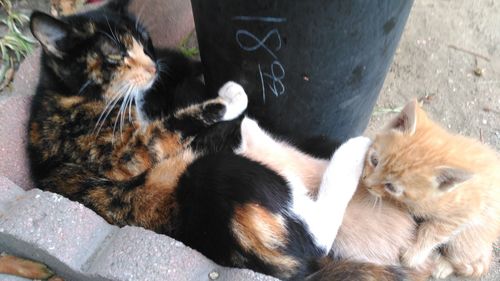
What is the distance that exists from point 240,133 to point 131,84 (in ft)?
1.73

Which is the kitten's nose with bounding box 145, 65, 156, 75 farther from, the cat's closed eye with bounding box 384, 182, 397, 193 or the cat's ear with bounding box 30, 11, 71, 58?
the cat's closed eye with bounding box 384, 182, 397, 193

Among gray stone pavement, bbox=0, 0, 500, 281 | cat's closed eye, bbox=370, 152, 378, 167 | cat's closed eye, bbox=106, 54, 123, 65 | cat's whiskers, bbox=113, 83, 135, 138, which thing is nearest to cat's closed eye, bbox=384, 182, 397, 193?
cat's closed eye, bbox=370, 152, 378, 167

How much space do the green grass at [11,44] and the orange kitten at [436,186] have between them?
1.70 metres

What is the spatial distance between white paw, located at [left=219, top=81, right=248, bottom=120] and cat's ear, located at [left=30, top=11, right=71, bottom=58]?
688mm

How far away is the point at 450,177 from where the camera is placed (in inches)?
64.1

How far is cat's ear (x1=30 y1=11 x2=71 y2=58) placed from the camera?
5.78 feet

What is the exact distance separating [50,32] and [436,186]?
1626mm

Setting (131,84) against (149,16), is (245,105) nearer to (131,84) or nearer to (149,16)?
(131,84)

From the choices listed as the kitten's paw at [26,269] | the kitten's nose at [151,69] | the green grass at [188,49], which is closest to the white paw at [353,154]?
the kitten's nose at [151,69]

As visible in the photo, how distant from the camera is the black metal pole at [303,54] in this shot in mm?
1569

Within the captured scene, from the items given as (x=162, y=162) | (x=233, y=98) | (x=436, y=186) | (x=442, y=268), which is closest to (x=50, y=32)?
(x=162, y=162)

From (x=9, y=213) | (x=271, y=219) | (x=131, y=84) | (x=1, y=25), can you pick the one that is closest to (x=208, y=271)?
(x=271, y=219)

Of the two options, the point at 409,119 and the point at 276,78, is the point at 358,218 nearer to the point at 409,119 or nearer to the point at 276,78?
the point at 409,119

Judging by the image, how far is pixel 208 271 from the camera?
4.91 feet
